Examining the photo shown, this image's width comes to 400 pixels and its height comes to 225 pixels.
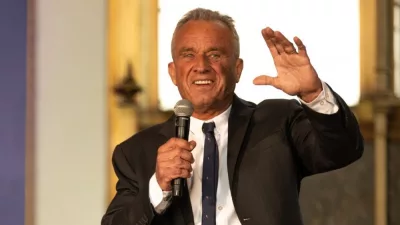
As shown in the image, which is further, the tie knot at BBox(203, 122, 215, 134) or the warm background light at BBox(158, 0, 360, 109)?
the warm background light at BBox(158, 0, 360, 109)

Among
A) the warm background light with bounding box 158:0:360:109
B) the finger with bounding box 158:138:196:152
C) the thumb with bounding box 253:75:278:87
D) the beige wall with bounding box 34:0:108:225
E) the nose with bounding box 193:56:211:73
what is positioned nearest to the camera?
the finger with bounding box 158:138:196:152

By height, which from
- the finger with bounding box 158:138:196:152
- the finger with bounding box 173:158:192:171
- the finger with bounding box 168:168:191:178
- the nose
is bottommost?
the finger with bounding box 168:168:191:178

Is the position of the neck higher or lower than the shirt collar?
higher

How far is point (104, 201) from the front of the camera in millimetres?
3047

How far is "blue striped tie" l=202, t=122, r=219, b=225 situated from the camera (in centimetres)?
154

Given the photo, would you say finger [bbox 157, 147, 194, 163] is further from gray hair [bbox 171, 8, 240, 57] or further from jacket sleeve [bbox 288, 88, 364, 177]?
gray hair [bbox 171, 8, 240, 57]

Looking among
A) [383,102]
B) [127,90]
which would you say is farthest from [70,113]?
[383,102]

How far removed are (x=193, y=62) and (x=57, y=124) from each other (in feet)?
5.33

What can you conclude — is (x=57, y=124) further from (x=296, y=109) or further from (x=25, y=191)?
(x=296, y=109)

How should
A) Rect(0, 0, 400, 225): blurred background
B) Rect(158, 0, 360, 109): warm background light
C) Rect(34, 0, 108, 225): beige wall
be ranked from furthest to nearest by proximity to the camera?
Rect(34, 0, 108, 225): beige wall → Rect(0, 0, 400, 225): blurred background → Rect(158, 0, 360, 109): warm background light

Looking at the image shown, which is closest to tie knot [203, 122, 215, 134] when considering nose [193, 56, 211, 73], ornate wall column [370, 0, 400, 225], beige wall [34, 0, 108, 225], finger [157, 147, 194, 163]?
nose [193, 56, 211, 73]

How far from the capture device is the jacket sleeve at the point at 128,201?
1496mm

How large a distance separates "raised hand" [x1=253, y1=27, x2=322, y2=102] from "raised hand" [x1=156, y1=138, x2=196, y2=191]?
0.77 feet

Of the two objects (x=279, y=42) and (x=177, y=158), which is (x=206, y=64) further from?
(x=177, y=158)
